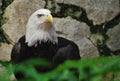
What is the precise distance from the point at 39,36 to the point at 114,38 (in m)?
1.70

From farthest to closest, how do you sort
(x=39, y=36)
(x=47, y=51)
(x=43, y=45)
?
(x=39, y=36) → (x=43, y=45) → (x=47, y=51)

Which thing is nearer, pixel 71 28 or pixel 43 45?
pixel 43 45

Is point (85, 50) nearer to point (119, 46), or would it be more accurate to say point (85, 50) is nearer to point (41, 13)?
point (119, 46)

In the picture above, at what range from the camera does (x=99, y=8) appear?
6.41 metres

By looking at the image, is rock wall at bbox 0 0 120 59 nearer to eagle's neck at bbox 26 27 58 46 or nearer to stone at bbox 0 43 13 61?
stone at bbox 0 43 13 61

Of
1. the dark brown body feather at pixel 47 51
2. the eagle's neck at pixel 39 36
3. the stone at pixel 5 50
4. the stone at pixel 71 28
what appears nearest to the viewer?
the dark brown body feather at pixel 47 51

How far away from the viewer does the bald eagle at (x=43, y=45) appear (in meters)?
4.61

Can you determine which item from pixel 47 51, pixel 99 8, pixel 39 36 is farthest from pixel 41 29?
pixel 99 8

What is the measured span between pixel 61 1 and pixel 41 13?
144 centimetres

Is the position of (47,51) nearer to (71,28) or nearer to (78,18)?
(71,28)

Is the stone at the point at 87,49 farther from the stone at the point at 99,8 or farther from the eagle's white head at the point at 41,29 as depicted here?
the eagle's white head at the point at 41,29

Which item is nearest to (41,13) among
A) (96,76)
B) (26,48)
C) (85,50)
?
(26,48)

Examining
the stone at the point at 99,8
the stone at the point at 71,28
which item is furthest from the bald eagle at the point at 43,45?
the stone at the point at 99,8

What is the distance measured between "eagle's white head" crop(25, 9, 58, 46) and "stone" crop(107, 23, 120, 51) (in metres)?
1.53
